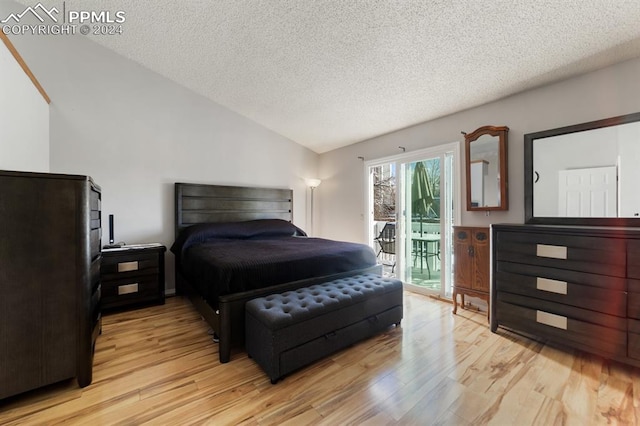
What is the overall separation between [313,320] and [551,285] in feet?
6.12

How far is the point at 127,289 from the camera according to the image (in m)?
2.87

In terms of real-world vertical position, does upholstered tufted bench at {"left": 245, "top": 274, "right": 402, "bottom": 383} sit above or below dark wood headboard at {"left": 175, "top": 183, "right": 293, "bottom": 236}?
below

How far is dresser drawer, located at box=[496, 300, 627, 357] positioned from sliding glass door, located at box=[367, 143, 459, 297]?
992mm

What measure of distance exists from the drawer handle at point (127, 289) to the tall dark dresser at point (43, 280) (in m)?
1.35

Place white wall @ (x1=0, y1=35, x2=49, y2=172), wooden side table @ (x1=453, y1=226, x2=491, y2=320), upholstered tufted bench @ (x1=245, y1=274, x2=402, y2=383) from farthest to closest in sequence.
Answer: wooden side table @ (x1=453, y1=226, x2=491, y2=320) → white wall @ (x1=0, y1=35, x2=49, y2=172) → upholstered tufted bench @ (x1=245, y1=274, x2=402, y2=383)

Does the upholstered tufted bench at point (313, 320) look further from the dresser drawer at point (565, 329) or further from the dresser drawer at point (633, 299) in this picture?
the dresser drawer at point (633, 299)

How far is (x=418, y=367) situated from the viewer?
186 cm

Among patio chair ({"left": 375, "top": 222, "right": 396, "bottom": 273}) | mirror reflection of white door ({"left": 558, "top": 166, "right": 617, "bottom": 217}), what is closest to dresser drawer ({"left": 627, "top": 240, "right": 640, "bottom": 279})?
mirror reflection of white door ({"left": 558, "top": 166, "right": 617, "bottom": 217})

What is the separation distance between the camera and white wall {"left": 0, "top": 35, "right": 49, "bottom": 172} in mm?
1947

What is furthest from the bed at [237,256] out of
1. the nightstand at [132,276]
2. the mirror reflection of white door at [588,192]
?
the mirror reflection of white door at [588,192]

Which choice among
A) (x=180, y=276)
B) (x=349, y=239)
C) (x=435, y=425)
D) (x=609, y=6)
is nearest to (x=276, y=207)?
(x=349, y=239)

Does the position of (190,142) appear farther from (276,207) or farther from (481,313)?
(481,313)

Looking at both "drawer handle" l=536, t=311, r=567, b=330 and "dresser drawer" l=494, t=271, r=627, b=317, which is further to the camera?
"drawer handle" l=536, t=311, r=567, b=330

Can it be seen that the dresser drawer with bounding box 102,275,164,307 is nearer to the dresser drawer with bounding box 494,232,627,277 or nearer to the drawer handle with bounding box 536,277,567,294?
the dresser drawer with bounding box 494,232,627,277
